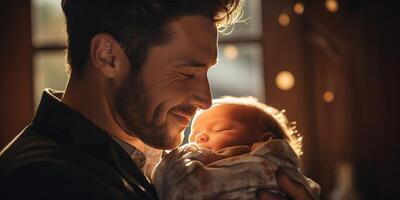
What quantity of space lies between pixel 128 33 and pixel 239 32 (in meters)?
1.34

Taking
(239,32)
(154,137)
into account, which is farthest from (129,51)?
(239,32)

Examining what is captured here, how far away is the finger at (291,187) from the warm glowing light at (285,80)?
127 centimetres

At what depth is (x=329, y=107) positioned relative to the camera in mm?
2545

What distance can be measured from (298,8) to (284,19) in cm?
7

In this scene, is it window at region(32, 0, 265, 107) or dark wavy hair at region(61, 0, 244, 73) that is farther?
window at region(32, 0, 265, 107)

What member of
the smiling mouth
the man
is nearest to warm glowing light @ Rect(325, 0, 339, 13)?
the man

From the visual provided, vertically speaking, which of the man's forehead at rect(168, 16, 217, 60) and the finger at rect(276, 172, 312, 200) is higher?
the man's forehead at rect(168, 16, 217, 60)

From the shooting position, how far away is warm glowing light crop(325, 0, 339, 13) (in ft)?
8.20

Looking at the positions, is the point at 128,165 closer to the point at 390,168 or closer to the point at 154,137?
the point at 154,137

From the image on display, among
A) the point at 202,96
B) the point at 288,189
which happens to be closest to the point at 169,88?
the point at 202,96

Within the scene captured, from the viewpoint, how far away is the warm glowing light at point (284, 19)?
256 cm

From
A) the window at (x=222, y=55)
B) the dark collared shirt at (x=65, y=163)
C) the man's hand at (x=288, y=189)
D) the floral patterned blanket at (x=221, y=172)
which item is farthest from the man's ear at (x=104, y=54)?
the window at (x=222, y=55)

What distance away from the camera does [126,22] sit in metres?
1.28

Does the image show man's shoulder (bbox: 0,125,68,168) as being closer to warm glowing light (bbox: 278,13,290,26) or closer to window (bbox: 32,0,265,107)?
window (bbox: 32,0,265,107)
